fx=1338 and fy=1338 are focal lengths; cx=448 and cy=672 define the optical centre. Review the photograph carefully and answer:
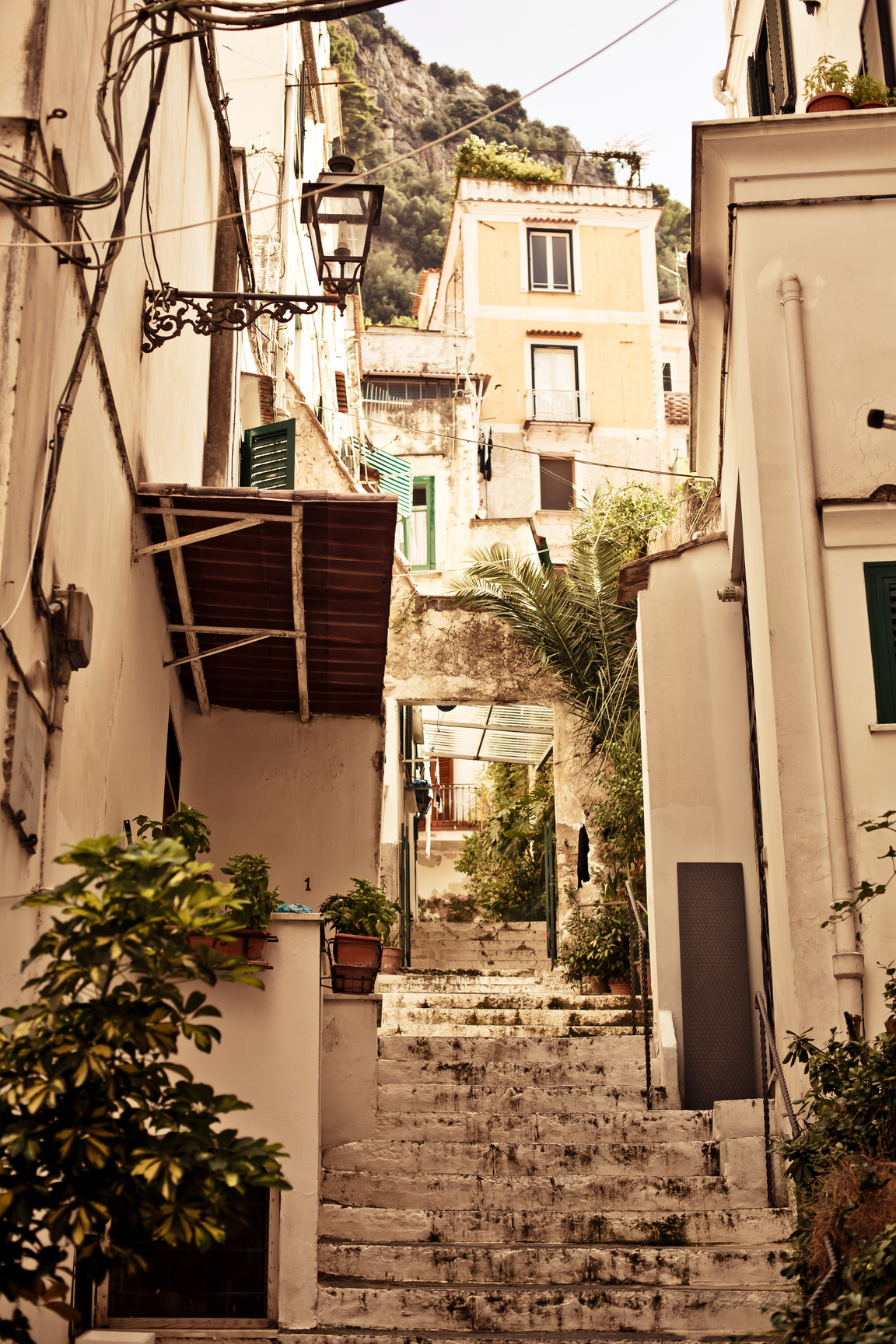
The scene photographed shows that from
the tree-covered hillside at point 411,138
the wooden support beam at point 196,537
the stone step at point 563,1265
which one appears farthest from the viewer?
the tree-covered hillside at point 411,138

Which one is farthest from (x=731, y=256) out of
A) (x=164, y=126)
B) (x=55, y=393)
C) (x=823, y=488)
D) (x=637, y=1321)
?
(x=637, y=1321)

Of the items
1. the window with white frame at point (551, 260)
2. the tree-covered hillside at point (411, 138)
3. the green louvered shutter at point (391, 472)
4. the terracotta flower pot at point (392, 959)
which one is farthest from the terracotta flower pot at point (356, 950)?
the tree-covered hillside at point (411, 138)

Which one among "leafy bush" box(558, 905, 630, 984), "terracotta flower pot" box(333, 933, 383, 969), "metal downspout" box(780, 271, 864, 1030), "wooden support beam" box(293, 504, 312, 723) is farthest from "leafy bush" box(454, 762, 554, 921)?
"metal downspout" box(780, 271, 864, 1030)

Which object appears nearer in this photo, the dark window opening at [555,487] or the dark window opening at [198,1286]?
the dark window opening at [198,1286]

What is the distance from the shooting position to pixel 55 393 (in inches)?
209

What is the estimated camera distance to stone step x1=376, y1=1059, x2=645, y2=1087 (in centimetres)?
875

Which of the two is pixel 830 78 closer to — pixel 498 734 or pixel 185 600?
pixel 185 600

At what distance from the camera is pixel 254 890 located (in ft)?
23.7

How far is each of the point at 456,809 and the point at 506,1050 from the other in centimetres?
2137

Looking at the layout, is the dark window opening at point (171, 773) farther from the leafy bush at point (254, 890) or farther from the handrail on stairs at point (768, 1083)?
the handrail on stairs at point (768, 1083)

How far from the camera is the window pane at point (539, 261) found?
31.1m

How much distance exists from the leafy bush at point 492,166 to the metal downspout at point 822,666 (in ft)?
80.7

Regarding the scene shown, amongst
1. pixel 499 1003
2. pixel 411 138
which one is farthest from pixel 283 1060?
pixel 411 138

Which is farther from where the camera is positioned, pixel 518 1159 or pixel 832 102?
pixel 832 102
